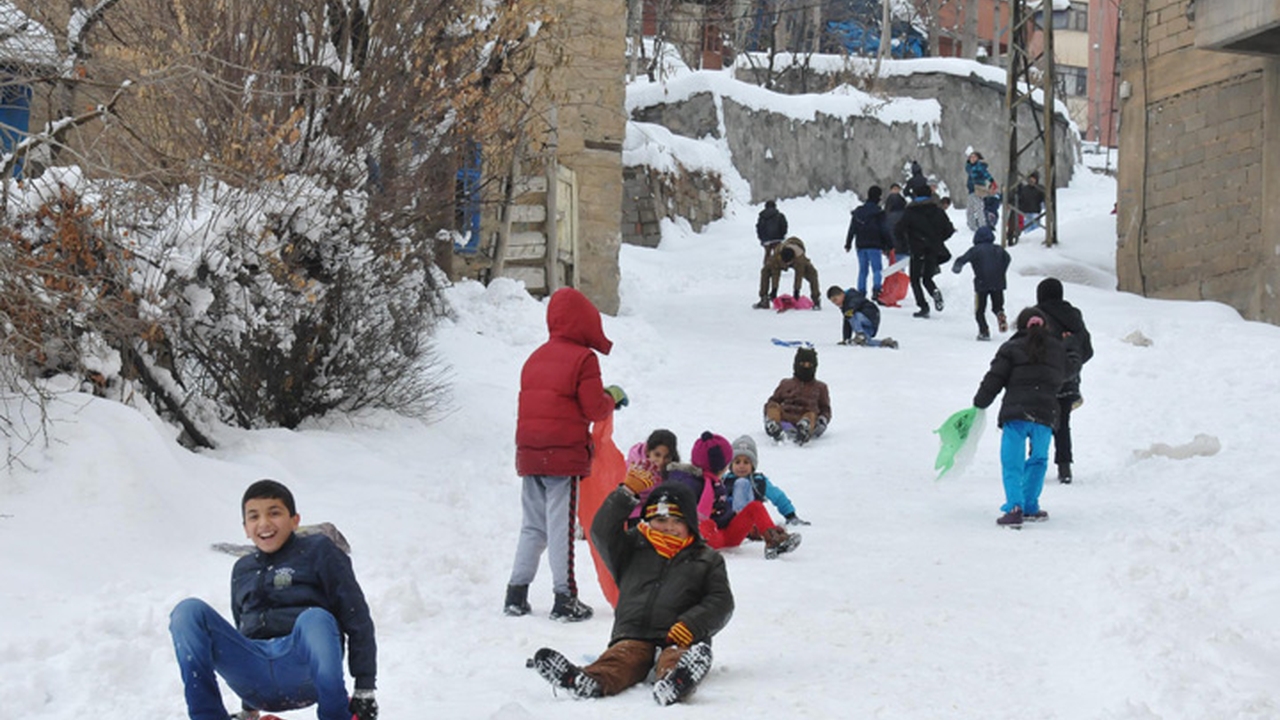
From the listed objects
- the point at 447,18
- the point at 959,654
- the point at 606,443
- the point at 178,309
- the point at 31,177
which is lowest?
the point at 959,654

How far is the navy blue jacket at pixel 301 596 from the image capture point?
5219mm

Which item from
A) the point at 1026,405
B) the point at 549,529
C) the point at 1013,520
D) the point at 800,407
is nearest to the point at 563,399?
the point at 549,529

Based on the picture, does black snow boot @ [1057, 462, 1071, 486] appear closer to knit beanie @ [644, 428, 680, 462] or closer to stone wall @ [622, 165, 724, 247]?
knit beanie @ [644, 428, 680, 462]

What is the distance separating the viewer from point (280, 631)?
5.23m

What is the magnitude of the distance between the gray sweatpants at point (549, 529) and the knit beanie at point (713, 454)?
2162mm

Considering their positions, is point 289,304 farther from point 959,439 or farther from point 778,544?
point 959,439

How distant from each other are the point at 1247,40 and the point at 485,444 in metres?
12.1

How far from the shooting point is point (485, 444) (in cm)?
1279

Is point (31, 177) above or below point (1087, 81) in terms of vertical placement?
below

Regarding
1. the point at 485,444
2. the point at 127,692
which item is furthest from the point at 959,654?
the point at 485,444

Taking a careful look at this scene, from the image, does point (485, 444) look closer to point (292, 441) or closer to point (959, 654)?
point (292, 441)

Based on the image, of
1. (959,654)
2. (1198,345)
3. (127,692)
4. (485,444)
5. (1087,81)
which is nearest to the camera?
(127,692)

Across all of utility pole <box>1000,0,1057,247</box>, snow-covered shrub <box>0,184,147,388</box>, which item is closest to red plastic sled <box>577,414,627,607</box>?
snow-covered shrub <box>0,184,147,388</box>

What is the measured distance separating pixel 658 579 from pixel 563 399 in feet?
5.00
